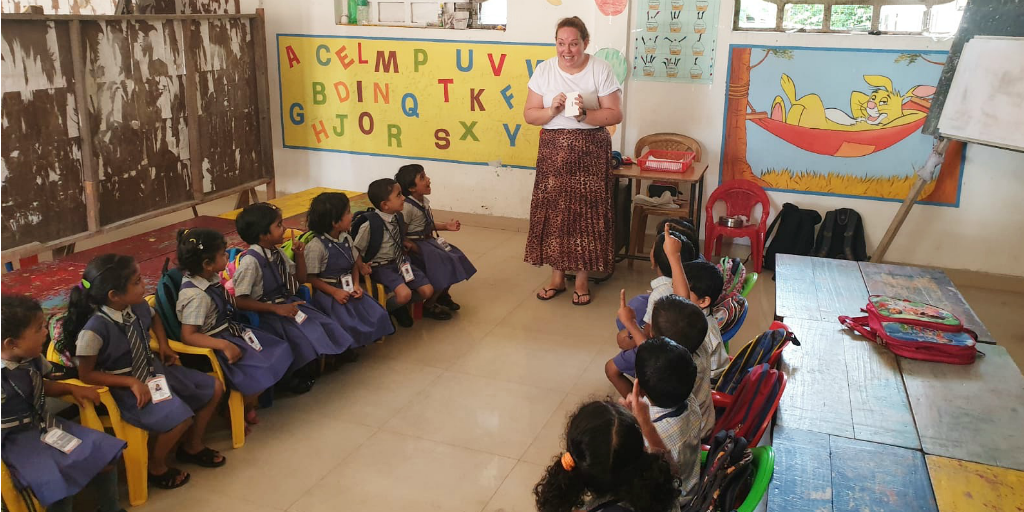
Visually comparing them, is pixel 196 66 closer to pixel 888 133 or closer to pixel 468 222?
pixel 468 222

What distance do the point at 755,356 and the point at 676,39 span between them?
3.29 m

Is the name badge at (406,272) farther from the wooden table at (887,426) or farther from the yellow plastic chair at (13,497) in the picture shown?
the yellow plastic chair at (13,497)

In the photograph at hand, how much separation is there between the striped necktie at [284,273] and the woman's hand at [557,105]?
180 centimetres

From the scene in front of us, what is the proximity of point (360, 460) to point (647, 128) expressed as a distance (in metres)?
3.42

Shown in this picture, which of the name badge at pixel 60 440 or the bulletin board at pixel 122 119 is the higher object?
the bulletin board at pixel 122 119

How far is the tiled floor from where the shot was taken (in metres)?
3.01

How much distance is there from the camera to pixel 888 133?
528 cm

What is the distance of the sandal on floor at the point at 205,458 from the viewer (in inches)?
124

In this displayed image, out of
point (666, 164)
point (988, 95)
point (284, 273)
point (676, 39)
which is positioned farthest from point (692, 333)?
point (676, 39)

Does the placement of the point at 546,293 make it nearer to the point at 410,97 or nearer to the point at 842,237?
the point at 842,237

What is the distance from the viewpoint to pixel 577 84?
4.75 meters

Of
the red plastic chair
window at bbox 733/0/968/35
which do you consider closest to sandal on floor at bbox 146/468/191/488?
the red plastic chair

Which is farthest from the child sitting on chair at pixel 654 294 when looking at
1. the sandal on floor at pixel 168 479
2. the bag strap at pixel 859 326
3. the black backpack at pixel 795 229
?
the black backpack at pixel 795 229

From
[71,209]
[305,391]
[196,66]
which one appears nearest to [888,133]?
[305,391]
